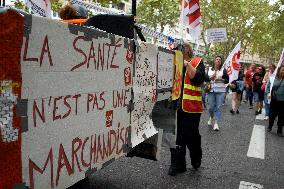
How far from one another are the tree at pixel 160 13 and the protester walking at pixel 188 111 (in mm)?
28733

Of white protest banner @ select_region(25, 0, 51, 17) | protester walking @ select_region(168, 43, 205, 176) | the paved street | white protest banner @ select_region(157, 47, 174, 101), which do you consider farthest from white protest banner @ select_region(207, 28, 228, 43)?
white protest banner @ select_region(157, 47, 174, 101)

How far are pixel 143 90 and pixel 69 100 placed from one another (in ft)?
4.08

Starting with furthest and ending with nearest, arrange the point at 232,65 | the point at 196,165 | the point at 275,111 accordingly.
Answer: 1. the point at 232,65
2. the point at 275,111
3. the point at 196,165

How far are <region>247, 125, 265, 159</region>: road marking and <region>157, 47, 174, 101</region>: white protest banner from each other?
3.11m

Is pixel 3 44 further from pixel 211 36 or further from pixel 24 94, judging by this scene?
pixel 211 36

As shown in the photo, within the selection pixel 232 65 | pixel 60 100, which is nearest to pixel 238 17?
pixel 232 65

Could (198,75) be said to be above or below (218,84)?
above

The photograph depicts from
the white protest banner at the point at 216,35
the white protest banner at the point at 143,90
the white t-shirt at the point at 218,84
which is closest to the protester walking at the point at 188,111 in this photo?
the white protest banner at the point at 143,90

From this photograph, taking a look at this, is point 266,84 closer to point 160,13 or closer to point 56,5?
point 56,5

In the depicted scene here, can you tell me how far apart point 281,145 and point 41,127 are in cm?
692

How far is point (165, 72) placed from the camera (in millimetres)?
4074

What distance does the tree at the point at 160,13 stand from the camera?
34.7m

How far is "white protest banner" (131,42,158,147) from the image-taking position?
3.29 m

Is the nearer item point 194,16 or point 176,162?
point 176,162
